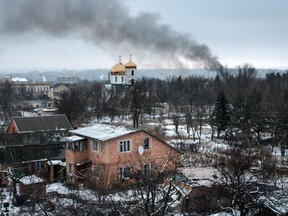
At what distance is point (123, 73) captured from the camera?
56562 mm

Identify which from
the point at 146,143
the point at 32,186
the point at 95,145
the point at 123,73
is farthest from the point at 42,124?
the point at 123,73

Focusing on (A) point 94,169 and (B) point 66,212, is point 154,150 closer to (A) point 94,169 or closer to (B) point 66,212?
(A) point 94,169

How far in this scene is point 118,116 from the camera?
147 ft

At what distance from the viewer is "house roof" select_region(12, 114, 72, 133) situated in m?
22.7

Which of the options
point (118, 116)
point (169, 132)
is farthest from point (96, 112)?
point (169, 132)

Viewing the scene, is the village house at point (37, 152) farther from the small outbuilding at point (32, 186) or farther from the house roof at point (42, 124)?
the small outbuilding at point (32, 186)

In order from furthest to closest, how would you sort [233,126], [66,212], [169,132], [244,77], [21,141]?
1. [244,77]
2. [169,132]
3. [233,126]
4. [21,141]
5. [66,212]

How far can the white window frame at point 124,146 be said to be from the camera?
16.6 m

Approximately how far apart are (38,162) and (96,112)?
26567mm

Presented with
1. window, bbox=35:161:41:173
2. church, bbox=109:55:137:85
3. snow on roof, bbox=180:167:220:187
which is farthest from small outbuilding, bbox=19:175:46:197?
church, bbox=109:55:137:85

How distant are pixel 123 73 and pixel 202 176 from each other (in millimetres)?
43440

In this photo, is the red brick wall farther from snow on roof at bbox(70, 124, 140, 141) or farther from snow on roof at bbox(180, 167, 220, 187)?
snow on roof at bbox(180, 167, 220, 187)

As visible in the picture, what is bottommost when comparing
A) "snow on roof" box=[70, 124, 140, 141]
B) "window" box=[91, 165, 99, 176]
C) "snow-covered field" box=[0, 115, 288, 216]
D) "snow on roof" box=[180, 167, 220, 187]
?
"snow-covered field" box=[0, 115, 288, 216]

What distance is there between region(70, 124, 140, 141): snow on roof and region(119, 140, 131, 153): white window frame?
1.15 feet
